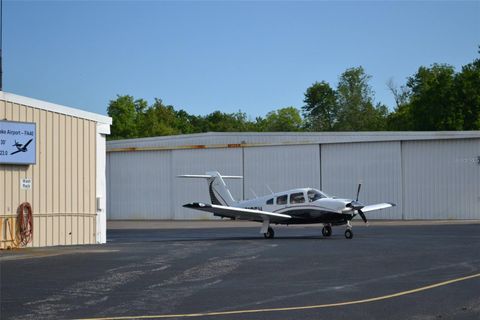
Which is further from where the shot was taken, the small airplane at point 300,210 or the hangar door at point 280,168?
the hangar door at point 280,168

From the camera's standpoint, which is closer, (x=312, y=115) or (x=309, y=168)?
(x=309, y=168)

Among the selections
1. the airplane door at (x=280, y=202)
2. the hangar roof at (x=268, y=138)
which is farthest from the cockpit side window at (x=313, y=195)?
the hangar roof at (x=268, y=138)

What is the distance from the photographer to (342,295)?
40.8ft

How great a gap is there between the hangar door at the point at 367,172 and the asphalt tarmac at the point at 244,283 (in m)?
24.6

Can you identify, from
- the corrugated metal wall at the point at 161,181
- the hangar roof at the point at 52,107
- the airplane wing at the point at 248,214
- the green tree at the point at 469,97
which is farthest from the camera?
the green tree at the point at 469,97

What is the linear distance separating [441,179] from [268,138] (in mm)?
13495

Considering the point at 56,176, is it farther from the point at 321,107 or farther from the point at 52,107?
the point at 321,107

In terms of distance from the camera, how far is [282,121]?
12075 centimetres

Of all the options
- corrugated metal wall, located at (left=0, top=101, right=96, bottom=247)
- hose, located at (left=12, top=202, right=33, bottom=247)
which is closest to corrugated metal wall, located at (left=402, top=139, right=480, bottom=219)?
corrugated metal wall, located at (left=0, top=101, right=96, bottom=247)

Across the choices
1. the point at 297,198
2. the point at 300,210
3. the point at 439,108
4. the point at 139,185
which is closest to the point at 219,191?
the point at 297,198

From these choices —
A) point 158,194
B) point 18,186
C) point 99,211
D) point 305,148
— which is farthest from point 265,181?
point 18,186

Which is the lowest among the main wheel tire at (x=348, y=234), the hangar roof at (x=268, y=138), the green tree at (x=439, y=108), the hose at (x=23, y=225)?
the main wheel tire at (x=348, y=234)

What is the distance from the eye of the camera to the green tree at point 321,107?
113 metres

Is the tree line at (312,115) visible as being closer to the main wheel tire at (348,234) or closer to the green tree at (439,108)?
the green tree at (439,108)
